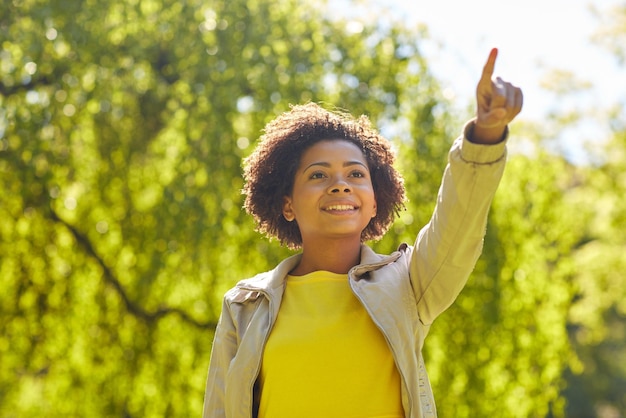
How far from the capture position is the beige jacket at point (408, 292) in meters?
1.98

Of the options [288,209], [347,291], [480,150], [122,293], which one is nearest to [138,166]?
[122,293]

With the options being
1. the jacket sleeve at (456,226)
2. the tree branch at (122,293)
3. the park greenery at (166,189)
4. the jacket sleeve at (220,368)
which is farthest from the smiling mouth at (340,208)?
the tree branch at (122,293)

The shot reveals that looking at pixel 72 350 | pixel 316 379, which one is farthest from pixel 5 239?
pixel 316 379

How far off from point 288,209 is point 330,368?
0.58m

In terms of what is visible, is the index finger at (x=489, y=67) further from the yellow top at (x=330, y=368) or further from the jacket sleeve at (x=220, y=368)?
the jacket sleeve at (x=220, y=368)

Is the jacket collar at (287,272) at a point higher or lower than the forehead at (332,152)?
lower

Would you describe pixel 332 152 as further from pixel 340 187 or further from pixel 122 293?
pixel 122 293

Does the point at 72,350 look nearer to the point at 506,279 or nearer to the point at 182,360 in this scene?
the point at 182,360

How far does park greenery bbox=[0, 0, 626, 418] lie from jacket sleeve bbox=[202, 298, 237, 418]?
12.1 feet

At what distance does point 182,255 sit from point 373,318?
4282 millimetres

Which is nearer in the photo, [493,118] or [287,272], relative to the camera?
[493,118]

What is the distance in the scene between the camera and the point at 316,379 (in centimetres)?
215

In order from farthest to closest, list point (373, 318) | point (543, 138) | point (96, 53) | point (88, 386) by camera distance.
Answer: point (543, 138)
point (88, 386)
point (96, 53)
point (373, 318)

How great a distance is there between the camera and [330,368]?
215 centimetres
